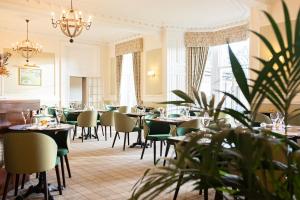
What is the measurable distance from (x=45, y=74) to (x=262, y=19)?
25.8 ft

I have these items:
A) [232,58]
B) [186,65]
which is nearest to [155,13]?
[186,65]

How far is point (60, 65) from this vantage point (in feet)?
39.3

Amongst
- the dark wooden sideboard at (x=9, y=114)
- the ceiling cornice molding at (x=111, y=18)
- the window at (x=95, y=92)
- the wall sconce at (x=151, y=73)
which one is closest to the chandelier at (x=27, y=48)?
the ceiling cornice molding at (x=111, y=18)

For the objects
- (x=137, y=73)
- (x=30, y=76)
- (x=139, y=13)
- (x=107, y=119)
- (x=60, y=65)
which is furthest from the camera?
(x=60, y=65)

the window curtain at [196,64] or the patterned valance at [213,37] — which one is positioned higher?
the patterned valance at [213,37]

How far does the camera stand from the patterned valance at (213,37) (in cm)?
932

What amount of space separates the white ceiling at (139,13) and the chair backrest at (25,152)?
5136mm

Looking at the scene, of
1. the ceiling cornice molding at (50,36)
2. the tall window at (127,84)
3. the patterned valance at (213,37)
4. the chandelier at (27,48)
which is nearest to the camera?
the patterned valance at (213,37)

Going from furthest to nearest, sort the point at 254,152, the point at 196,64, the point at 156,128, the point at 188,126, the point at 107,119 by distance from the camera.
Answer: the point at 196,64 → the point at 107,119 → the point at 156,128 → the point at 188,126 → the point at 254,152

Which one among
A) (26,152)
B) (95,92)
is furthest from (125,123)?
(95,92)

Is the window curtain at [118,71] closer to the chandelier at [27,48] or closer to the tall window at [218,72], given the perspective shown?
the chandelier at [27,48]

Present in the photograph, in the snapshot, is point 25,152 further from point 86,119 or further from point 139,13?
point 139,13

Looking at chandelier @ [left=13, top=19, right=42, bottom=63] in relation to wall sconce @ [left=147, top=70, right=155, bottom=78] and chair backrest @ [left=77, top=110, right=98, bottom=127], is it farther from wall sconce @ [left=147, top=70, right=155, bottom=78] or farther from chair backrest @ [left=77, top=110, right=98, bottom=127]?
wall sconce @ [left=147, top=70, right=155, bottom=78]

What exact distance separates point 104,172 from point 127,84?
7.98m
